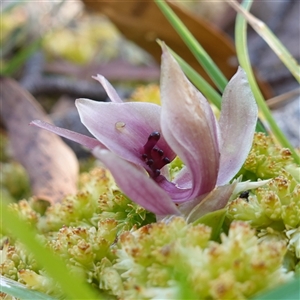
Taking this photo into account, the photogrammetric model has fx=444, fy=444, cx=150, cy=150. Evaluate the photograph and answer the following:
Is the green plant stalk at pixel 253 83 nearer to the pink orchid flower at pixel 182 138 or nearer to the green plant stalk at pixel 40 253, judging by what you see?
the pink orchid flower at pixel 182 138

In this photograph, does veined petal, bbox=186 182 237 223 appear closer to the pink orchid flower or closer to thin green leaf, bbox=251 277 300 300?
the pink orchid flower

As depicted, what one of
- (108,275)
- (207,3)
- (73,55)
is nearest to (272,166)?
(108,275)

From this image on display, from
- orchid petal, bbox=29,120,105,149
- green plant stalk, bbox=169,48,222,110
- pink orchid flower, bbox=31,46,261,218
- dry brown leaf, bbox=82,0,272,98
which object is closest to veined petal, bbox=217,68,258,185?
pink orchid flower, bbox=31,46,261,218

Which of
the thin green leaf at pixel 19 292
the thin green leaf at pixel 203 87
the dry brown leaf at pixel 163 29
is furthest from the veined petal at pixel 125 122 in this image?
the dry brown leaf at pixel 163 29

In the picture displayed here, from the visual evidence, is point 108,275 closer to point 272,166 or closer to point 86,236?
point 86,236

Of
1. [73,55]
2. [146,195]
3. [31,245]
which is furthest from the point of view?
[73,55]

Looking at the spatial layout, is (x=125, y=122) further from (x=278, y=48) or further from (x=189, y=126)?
(x=278, y=48)

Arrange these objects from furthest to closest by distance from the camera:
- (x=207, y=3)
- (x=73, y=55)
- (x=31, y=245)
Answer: (x=207, y=3), (x=73, y=55), (x=31, y=245)
